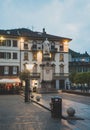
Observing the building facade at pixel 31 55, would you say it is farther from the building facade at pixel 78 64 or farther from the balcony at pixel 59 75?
the building facade at pixel 78 64

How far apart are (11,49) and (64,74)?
568 inches

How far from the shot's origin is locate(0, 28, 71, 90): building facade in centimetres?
8938

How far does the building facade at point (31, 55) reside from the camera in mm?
89375

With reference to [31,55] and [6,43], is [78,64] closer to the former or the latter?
[31,55]

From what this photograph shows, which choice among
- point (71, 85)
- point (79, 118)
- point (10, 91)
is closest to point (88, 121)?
point (79, 118)

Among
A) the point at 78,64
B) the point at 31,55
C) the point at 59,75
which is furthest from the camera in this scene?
the point at 78,64

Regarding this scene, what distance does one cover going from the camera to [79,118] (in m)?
20.1

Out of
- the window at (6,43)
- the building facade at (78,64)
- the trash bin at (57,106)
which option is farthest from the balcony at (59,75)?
the trash bin at (57,106)

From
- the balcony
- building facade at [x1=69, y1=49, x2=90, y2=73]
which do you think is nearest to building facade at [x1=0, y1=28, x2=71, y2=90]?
the balcony

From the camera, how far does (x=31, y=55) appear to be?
306 ft

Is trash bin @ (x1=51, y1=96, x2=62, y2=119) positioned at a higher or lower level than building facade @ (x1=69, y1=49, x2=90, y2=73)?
lower

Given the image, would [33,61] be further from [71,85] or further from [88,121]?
[88,121]

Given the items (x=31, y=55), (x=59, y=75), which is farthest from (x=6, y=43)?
(x=59, y=75)

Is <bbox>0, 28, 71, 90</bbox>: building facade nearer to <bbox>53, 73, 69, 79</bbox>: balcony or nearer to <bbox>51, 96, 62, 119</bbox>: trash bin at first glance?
<bbox>53, 73, 69, 79</bbox>: balcony
